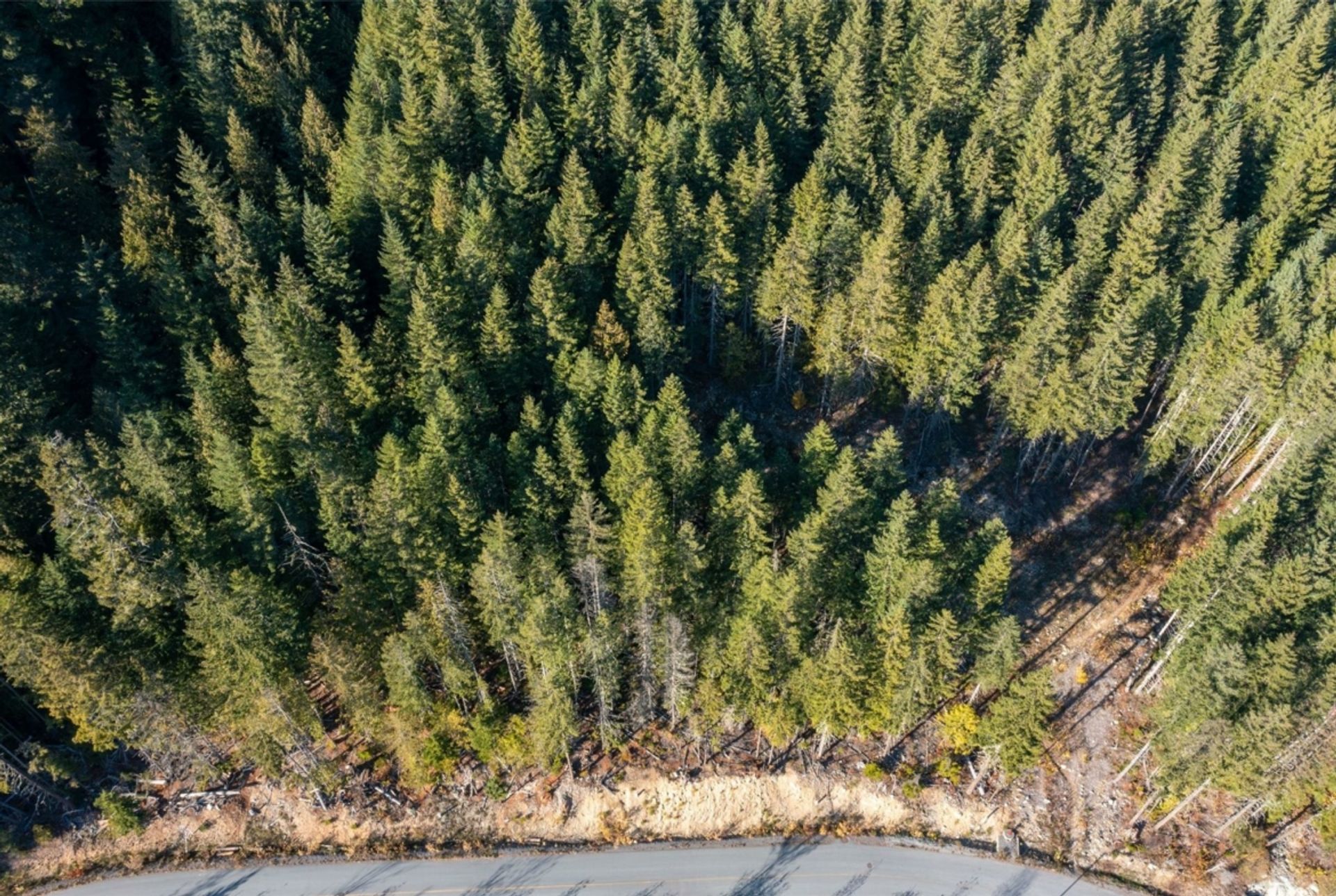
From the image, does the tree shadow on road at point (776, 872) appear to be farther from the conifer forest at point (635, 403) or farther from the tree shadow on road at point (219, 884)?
the tree shadow on road at point (219, 884)

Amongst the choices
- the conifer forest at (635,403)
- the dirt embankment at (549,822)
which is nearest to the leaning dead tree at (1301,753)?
the conifer forest at (635,403)

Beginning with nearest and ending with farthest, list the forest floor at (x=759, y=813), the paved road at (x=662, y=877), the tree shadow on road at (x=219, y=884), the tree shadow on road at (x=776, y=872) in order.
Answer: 1. the tree shadow on road at (x=219, y=884)
2. the paved road at (x=662, y=877)
3. the tree shadow on road at (x=776, y=872)
4. the forest floor at (x=759, y=813)

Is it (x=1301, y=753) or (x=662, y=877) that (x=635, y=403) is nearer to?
(x=662, y=877)

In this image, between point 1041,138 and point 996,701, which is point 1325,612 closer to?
point 996,701

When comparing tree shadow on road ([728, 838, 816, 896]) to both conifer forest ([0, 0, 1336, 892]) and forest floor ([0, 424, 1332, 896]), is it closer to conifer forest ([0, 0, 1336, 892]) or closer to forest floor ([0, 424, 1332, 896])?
forest floor ([0, 424, 1332, 896])

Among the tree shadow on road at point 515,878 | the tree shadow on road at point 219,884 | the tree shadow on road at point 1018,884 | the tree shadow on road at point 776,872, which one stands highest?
the tree shadow on road at point 219,884
